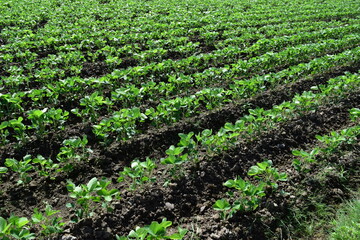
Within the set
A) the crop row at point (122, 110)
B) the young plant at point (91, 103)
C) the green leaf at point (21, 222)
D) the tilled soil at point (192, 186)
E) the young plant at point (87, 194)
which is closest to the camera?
the green leaf at point (21, 222)

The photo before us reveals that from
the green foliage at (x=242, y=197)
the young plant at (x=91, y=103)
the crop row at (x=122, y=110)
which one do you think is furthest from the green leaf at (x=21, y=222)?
the young plant at (x=91, y=103)

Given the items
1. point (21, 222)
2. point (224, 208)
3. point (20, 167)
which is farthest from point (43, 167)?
point (224, 208)

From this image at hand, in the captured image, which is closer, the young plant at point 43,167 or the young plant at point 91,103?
the young plant at point 43,167

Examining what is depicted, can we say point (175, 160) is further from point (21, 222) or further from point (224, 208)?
point (21, 222)

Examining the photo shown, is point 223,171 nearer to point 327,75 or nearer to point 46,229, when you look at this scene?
point 46,229

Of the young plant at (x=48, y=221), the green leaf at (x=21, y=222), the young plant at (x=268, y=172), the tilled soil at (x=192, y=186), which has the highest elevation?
the green leaf at (x=21, y=222)

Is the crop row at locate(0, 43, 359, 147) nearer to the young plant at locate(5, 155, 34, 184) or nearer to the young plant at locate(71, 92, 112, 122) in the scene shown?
the young plant at locate(71, 92, 112, 122)

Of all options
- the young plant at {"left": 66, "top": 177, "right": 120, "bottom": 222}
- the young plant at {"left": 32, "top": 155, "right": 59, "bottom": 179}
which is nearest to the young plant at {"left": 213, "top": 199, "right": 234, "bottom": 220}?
the young plant at {"left": 66, "top": 177, "right": 120, "bottom": 222}

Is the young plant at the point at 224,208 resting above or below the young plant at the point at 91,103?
below

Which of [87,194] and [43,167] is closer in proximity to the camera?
[87,194]

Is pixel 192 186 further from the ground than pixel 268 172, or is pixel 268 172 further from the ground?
pixel 268 172

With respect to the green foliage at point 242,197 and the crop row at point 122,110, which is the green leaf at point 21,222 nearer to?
the crop row at point 122,110

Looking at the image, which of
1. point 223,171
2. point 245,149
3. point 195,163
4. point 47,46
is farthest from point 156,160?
point 47,46

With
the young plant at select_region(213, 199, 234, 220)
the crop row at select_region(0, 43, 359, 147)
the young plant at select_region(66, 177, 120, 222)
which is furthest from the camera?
the crop row at select_region(0, 43, 359, 147)
